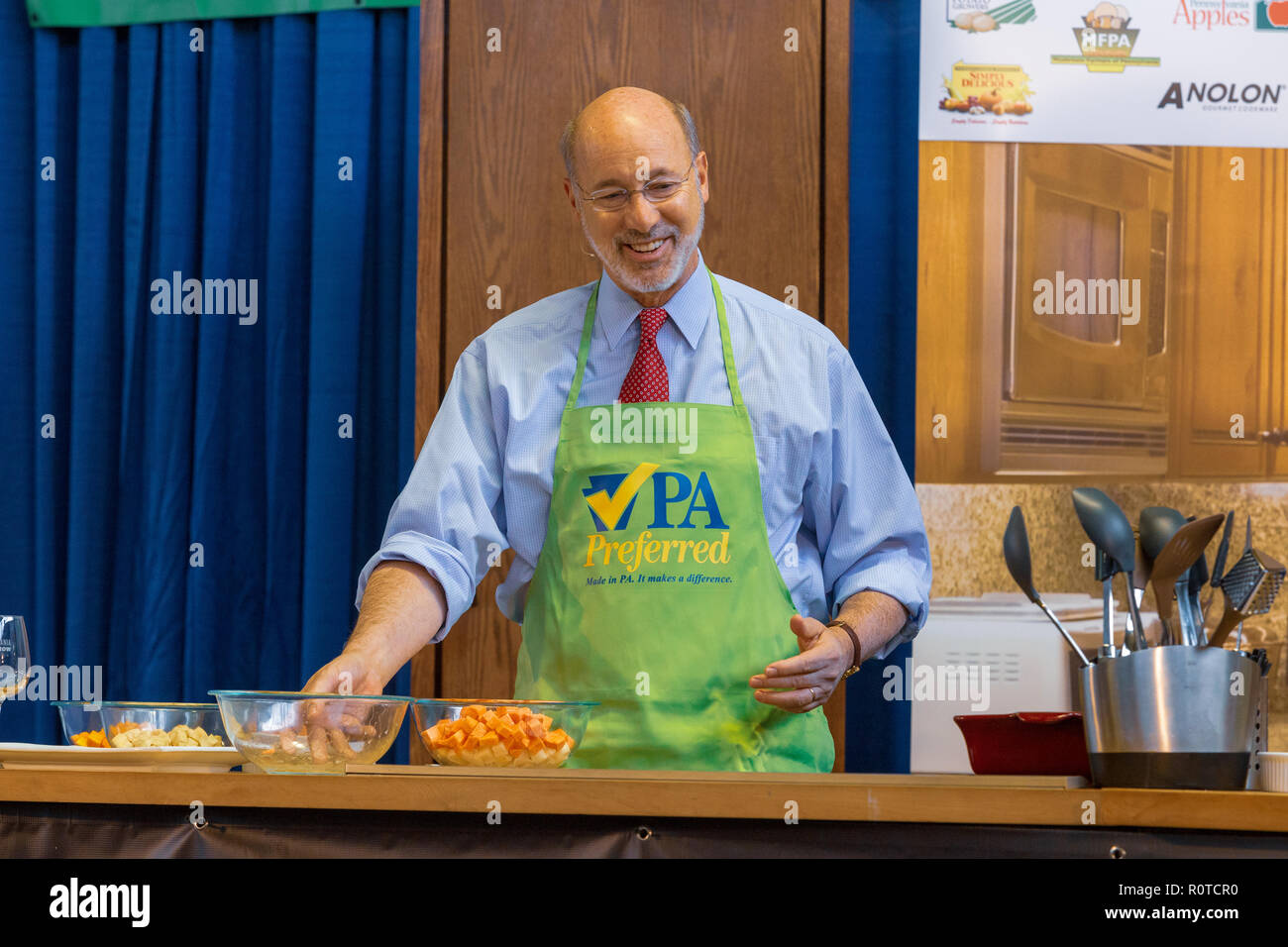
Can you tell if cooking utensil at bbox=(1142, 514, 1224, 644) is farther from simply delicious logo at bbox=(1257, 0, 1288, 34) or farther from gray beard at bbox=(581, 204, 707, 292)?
simply delicious logo at bbox=(1257, 0, 1288, 34)

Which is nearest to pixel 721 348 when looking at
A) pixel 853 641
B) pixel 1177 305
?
pixel 853 641

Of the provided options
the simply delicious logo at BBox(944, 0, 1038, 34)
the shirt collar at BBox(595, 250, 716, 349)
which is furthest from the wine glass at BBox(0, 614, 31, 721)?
the simply delicious logo at BBox(944, 0, 1038, 34)

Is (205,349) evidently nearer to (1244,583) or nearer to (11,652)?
(11,652)

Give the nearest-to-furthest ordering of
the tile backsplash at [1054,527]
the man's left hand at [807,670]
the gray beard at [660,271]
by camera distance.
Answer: the man's left hand at [807,670] < the gray beard at [660,271] < the tile backsplash at [1054,527]

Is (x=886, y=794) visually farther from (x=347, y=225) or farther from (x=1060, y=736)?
(x=347, y=225)

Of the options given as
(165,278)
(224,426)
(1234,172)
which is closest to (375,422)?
(224,426)

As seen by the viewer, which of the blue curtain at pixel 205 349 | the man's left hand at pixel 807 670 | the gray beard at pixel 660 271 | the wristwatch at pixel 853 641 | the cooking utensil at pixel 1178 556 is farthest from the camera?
→ the blue curtain at pixel 205 349

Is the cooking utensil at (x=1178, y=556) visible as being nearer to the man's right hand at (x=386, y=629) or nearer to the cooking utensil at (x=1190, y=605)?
the cooking utensil at (x=1190, y=605)

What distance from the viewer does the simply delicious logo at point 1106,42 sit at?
2.66 meters

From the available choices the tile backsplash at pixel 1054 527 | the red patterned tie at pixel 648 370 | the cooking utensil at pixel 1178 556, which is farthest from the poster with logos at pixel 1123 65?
the cooking utensil at pixel 1178 556

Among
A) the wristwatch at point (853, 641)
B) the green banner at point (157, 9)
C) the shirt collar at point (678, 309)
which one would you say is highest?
the green banner at point (157, 9)

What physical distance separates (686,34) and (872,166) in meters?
0.57

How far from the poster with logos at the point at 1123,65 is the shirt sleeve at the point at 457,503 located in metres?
1.29

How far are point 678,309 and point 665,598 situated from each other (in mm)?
405
